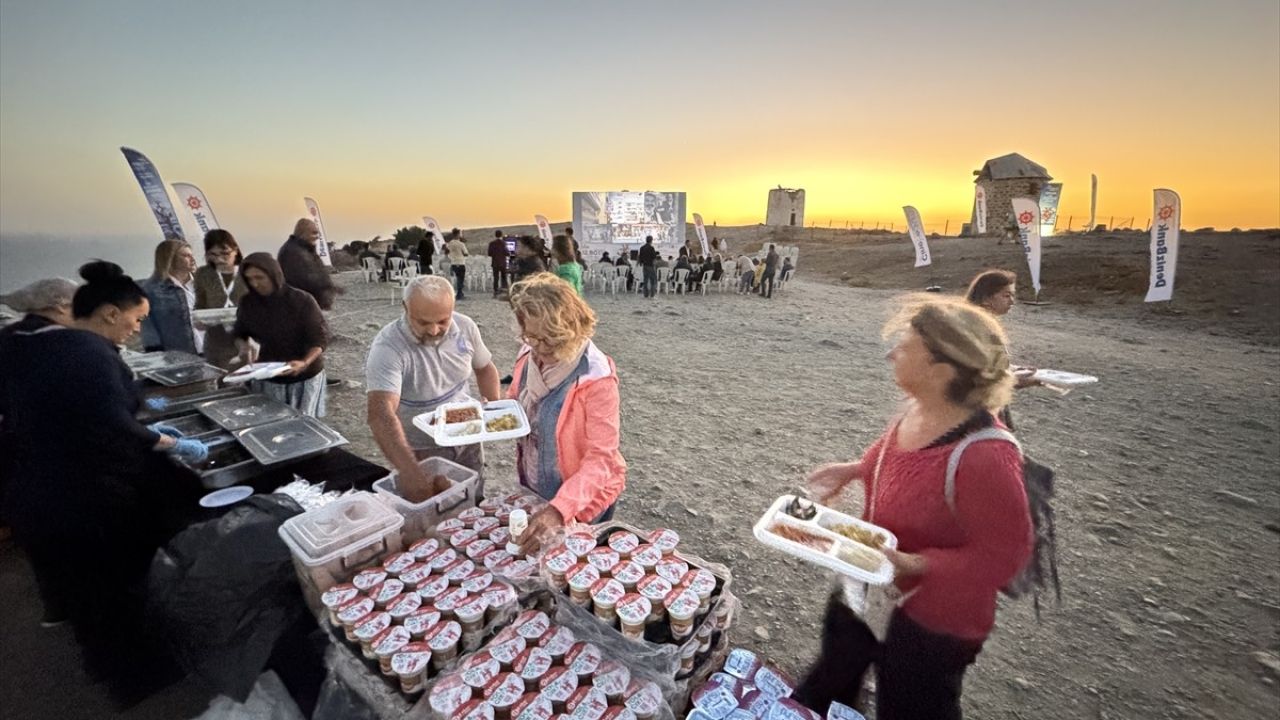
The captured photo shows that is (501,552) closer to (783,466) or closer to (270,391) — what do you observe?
(270,391)

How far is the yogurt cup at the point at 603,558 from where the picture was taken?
161 centimetres

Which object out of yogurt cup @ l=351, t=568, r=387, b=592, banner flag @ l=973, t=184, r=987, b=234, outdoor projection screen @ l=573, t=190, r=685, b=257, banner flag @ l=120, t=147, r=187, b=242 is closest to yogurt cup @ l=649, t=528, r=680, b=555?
yogurt cup @ l=351, t=568, r=387, b=592

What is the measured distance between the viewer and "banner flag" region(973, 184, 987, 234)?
110ft

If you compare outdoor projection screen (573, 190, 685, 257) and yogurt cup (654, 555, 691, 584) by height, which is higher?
outdoor projection screen (573, 190, 685, 257)

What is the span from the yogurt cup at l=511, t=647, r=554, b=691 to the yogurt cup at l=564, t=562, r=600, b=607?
17 centimetres

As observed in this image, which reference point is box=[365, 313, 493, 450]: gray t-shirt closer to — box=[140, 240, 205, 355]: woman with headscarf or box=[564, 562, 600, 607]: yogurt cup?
box=[564, 562, 600, 607]: yogurt cup

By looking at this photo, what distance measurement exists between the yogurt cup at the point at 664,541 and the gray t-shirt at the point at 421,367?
1.54 metres

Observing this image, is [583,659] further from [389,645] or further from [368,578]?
[368,578]

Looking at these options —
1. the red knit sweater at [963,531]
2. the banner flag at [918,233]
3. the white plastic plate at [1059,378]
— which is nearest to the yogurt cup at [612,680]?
the red knit sweater at [963,531]

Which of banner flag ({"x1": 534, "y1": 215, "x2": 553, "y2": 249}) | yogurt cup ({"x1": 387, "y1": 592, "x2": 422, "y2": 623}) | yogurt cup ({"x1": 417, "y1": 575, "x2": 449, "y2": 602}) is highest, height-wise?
banner flag ({"x1": 534, "y1": 215, "x2": 553, "y2": 249})

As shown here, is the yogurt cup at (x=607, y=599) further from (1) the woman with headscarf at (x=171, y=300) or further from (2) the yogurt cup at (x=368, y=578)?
(1) the woman with headscarf at (x=171, y=300)

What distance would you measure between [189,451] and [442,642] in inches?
72.1

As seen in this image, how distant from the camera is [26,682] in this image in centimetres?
229

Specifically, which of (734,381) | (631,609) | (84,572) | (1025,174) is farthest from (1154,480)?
(1025,174)
